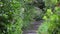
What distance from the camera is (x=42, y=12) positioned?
11.9 meters

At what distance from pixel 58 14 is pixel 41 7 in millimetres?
9019

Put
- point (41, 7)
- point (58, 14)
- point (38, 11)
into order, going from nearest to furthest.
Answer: point (58, 14)
point (38, 11)
point (41, 7)

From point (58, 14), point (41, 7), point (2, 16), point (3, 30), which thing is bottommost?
point (41, 7)

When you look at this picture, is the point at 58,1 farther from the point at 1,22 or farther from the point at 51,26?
the point at 1,22

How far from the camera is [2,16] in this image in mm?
5109

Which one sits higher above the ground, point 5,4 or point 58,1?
point 58,1

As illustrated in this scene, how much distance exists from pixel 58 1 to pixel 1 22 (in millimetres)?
1689

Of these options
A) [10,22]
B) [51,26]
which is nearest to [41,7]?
[10,22]

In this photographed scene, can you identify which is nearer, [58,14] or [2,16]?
[58,14]

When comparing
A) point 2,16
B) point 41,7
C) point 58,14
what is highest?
point 58,14

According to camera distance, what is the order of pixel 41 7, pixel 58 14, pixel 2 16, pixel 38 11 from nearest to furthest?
pixel 58 14
pixel 2 16
pixel 38 11
pixel 41 7

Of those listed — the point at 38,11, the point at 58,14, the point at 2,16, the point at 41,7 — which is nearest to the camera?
the point at 58,14

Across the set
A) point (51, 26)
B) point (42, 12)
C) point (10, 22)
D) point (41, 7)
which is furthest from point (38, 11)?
point (51, 26)

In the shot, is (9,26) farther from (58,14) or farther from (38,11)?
(38,11)
